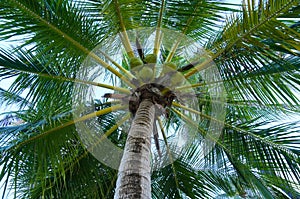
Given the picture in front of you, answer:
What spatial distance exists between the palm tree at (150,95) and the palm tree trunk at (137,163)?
1 cm

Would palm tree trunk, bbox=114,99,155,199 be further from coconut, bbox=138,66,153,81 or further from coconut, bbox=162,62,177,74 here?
coconut, bbox=162,62,177,74

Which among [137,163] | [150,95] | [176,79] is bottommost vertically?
[137,163]

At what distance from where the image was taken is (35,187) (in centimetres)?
409

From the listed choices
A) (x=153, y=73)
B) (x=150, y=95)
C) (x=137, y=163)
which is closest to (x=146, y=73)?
(x=153, y=73)

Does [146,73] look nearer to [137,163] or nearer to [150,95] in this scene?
[150,95]

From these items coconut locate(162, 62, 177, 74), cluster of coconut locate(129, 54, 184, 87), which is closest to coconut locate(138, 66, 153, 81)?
cluster of coconut locate(129, 54, 184, 87)

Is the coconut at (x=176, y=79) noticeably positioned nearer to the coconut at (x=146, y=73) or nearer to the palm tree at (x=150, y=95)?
the palm tree at (x=150, y=95)

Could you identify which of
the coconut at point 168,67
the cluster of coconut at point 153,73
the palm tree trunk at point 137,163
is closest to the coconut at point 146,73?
the cluster of coconut at point 153,73

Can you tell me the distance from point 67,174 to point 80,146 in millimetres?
432

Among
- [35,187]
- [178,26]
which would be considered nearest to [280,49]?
[178,26]

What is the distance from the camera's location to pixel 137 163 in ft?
8.62

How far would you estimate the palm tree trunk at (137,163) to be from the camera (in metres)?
2.36

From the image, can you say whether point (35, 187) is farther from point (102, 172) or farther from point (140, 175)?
point (140, 175)

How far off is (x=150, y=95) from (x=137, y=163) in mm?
1129
